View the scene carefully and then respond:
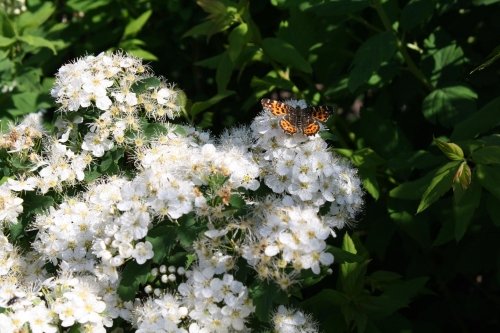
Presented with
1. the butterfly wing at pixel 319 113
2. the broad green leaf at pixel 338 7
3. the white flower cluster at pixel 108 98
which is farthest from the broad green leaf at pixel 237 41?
the butterfly wing at pixel 319 113

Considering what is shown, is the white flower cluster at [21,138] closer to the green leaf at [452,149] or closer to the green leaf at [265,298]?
the green leaf at [265,298]

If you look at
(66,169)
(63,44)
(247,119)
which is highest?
(66,169)

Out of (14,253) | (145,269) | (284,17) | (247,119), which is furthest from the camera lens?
(247,119)

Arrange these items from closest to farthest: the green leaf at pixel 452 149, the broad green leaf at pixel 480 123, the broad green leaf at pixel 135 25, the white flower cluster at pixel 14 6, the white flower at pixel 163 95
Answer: the green leaf at pixel 452 149 → the broad green leaf at pixel 480 123 → the white flower at pixel 163 95 → the broad green leaf at pixel 135 25 → the white flower cluster at pixel 14 6

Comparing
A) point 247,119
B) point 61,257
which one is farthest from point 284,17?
point 61,257

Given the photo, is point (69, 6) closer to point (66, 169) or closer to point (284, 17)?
point (284, 17)

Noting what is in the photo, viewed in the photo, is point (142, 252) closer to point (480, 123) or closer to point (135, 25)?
point (480, 123)

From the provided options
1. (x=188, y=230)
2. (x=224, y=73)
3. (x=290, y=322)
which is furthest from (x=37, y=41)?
(x=290, y=322)
